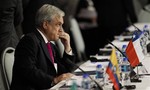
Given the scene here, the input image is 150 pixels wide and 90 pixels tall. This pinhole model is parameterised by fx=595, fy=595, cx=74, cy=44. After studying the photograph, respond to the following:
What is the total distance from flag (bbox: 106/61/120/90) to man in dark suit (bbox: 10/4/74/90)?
641 mm

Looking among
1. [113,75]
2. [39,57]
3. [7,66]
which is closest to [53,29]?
[39,57]

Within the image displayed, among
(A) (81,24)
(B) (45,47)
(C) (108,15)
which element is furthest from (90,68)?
(A) (81,24)

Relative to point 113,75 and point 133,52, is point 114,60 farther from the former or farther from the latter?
point 133,52

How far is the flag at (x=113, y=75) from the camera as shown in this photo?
4.27 meters

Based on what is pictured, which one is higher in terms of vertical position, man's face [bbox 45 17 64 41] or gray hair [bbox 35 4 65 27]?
gray hair [bbox 35 4 65 27]

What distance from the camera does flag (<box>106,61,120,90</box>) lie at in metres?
4.27

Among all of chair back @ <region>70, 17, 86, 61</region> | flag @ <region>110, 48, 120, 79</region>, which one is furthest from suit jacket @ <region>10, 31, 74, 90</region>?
chair back @ <region>70, 17, 86, 61</region>

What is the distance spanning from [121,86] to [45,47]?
855 mm

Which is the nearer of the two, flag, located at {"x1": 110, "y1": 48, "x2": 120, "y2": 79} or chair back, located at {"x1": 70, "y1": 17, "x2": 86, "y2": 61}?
flag, located at {"x1": 110, "y1": 48, "x2": 120, "y2": 79}

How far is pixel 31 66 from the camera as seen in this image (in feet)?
16.1

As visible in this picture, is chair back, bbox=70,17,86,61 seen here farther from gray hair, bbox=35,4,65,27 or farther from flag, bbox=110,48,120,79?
flag, bbox=110,48,120,79

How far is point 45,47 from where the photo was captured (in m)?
5.15

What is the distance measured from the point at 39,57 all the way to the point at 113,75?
3.23 ft

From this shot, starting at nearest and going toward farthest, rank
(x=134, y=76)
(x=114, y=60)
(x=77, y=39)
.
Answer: (x=114, y=60) → (x=134, y=76) → (x=77, y=39)
